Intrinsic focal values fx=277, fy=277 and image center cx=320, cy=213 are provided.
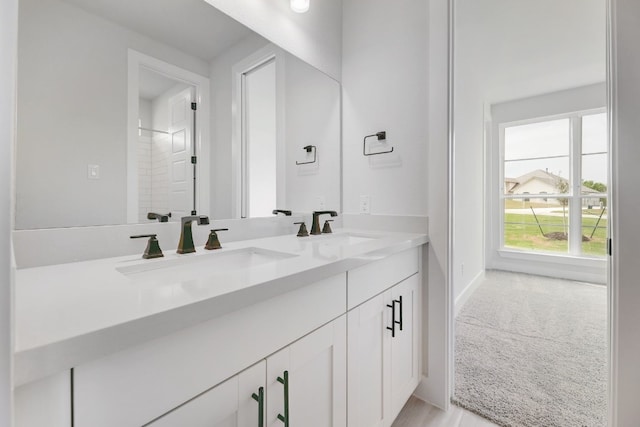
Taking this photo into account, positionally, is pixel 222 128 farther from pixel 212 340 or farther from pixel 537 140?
pixel 537 140

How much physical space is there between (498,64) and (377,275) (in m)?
3.21

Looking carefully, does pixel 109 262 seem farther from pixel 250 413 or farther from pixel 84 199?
pixel 250 413

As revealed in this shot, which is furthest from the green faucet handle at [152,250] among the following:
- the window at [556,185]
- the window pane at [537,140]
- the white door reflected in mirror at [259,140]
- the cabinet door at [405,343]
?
the window pane at [537,140]

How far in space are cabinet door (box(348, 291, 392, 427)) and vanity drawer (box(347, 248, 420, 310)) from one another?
0.03 meters

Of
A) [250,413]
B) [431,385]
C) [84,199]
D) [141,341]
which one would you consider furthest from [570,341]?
[84,199]

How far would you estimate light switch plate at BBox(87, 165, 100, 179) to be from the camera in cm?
89

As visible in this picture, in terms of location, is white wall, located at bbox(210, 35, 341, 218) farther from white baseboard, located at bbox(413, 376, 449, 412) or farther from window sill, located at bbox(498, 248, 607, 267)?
window sill, located at bbox(498, 248, 607, 267)

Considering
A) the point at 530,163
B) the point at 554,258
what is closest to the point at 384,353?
the point at 554,258

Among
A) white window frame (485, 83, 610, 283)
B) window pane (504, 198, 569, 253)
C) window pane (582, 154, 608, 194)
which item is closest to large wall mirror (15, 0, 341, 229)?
white window frame (485, 83, 610, 283)

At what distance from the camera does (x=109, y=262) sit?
850mm

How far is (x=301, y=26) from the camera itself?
5.17 feet

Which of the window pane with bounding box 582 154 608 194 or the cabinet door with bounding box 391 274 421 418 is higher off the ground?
the window pane with bounding box 582 154 608 194

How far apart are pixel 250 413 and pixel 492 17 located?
3.05 metres

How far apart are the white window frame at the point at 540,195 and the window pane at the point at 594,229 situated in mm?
74
